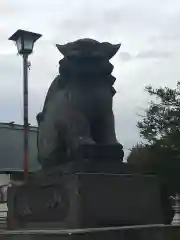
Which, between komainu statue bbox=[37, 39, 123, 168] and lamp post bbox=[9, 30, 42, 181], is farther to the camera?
lamp post bbox=[9, 30, 42, 181]

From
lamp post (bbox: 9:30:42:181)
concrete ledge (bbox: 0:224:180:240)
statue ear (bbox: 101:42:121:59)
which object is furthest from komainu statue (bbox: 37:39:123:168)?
lamp post (bbox: 9:30:42:181)

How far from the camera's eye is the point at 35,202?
7.40 metres

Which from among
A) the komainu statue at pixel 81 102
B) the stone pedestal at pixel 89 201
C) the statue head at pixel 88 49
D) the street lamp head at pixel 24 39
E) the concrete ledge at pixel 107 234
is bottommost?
the concrete ledge at pixel 107 234

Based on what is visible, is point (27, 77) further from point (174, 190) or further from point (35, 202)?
point (174, 190)

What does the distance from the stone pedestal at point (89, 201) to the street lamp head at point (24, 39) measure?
Result: 3.96m

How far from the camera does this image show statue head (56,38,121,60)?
25.1ft

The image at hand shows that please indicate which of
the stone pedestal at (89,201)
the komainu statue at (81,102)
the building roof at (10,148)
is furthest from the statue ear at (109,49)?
the building roof at (10,148)

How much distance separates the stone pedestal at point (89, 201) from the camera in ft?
22.5

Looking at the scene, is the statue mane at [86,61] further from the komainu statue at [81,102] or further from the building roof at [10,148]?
the building roof at [10,148]

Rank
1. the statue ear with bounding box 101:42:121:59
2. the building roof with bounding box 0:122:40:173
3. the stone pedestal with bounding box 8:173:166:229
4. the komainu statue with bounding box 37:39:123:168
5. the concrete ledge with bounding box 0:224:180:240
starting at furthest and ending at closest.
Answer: the building roof with bounding box 0:122:40:173 → the statue ear with bounding box 101:42:121:59 → the komainu statue with bounding box 37:39:123:168 → the stone pedestal with bounding box 8:173:166:229 → the concrete ledge with bounding box 0:224:180:240

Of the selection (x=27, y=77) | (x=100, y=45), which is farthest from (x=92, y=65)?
(x=27, y=77)

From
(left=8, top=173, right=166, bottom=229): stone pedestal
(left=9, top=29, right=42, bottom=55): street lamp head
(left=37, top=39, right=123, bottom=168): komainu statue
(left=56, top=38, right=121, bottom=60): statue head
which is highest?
(left=9, top=29, right=42, bottom=55): street lamp head

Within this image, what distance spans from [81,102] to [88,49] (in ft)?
2.23

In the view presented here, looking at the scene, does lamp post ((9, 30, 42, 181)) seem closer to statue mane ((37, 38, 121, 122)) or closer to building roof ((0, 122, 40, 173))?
statue mane ((37, 38, 121, 122))
